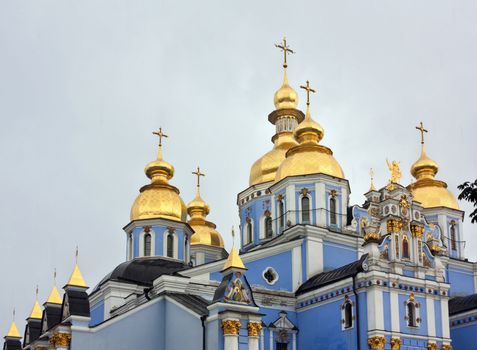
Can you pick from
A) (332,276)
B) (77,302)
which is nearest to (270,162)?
(332,276)

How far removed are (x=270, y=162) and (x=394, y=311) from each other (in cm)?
1115

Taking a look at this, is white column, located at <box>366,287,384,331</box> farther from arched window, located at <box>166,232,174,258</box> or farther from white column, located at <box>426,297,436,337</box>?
arched window, located at <box>166,232,174,258</box>

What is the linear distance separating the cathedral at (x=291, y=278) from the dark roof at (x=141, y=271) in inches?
2.2

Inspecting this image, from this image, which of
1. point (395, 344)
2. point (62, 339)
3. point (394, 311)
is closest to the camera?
point (62, 339)

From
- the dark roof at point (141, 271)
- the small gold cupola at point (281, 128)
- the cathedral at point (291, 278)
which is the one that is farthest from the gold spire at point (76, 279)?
the small gold cupola at point (281, 128)

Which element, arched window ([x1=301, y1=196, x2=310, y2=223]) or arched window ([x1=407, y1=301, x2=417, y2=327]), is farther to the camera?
arched window ([x1=301, y1=196, x2=310, y2=223])

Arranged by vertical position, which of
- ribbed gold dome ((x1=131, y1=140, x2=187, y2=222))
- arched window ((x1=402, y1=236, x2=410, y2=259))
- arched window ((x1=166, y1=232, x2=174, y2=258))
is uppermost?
ribbed gold dome ((x1=131, y1=140, x2=187, y2=222))

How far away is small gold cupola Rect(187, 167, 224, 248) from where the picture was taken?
37000mm

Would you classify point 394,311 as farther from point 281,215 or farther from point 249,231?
point 249,231

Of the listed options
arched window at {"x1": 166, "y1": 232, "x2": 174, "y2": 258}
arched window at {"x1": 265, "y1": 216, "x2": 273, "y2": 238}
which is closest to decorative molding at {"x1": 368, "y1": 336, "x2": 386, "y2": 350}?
arched window at {"x1": 265, "y1": 216, "x2": 273, "y2": 238}

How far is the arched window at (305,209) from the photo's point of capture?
28.6m

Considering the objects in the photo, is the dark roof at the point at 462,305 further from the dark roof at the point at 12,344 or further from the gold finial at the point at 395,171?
the dark roof at the point at 12,344

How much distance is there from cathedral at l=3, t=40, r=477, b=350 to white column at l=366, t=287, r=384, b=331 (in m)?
0.03

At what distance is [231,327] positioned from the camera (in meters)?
21.1
